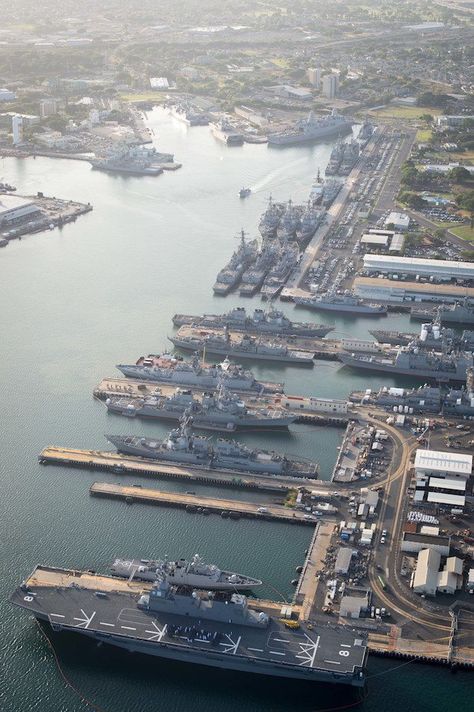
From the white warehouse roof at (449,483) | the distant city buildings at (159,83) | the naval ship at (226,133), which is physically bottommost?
the white warehouse roof at (449,483)

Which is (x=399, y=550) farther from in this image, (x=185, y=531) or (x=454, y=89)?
(x=454, y=89)

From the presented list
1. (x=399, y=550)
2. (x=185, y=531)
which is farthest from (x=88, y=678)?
(x=399, y=550)

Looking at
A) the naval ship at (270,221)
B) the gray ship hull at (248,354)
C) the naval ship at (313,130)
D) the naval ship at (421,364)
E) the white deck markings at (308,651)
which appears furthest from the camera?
the naval ship at (313,130)

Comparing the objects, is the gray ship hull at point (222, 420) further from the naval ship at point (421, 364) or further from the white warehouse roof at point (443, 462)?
the naval ship at point (421, 364)

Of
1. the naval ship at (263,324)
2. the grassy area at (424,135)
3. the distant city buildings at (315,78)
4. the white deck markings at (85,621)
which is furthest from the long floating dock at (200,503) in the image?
the distant city buildings at (315,78)

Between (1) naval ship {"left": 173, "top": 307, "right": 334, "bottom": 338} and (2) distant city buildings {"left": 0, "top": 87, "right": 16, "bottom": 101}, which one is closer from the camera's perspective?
(1) naval ship {"left": 173, "top": 307, "right": 334, "bottom": 338}

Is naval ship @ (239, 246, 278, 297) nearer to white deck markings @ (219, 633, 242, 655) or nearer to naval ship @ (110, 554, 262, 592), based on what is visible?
naval ship @ (110, 554, 262, 592)

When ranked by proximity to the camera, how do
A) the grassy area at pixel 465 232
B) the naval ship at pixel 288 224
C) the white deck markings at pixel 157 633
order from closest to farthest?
the white deck markings at pixel 157 633 < the grassy area at pixel 465 232 < the naval ship at pixel 288 224

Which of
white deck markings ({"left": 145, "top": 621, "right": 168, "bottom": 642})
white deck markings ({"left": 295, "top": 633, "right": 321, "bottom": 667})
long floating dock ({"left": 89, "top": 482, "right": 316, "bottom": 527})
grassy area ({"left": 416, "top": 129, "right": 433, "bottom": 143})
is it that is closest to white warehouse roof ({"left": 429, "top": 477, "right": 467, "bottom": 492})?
long floating dock ({"left": 89, "top": 482, "right": 316, "bottom": 527})
